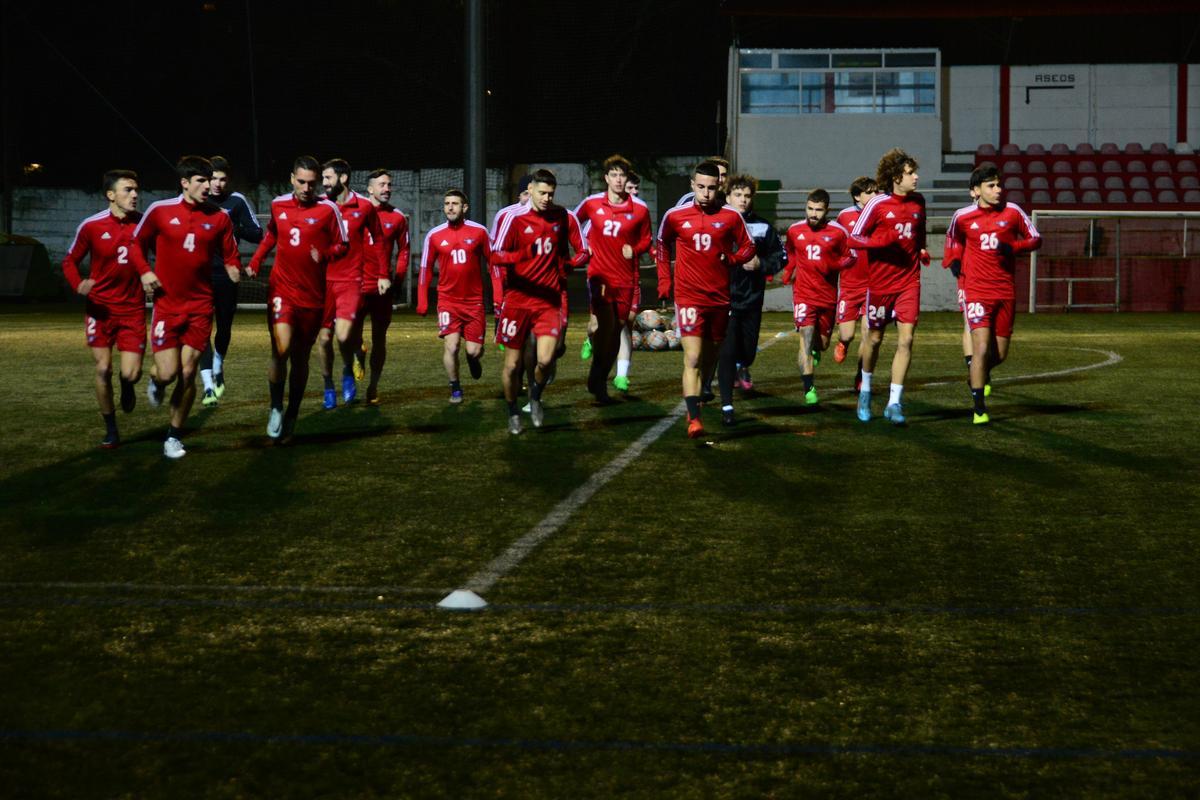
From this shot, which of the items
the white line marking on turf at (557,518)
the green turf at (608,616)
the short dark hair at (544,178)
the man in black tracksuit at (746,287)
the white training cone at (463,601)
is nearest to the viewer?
the green turf at (608,616)

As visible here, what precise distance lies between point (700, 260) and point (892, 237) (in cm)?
173

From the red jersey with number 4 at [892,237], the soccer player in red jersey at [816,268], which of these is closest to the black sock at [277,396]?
the red jersey with number 4 at [892,237]

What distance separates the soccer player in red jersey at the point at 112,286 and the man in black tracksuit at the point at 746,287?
14.3 ft

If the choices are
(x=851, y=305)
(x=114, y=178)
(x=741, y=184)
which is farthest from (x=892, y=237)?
(x=114, y=178)

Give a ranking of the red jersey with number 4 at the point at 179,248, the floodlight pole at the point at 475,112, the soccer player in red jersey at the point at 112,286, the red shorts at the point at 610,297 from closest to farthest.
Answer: the red jersey with number 4 at the point at 179,248 → the soccer player in red jersey at the point at 112,286 → the red shorts at the point at 610,297 → the floodlight pole at the point at 475,112

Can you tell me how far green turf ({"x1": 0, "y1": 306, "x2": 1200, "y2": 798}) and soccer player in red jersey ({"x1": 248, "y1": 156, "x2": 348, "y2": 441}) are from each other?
0.43 metres

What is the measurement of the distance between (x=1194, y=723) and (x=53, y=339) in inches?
755

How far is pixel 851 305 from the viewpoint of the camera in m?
12.9

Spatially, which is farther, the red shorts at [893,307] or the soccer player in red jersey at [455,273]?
the soccer player in red jersey at [455,273]

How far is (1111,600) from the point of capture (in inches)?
209

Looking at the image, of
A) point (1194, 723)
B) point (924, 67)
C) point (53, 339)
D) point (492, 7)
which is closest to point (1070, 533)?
point (1194, 723)

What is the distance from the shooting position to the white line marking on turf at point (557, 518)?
18.8 ft

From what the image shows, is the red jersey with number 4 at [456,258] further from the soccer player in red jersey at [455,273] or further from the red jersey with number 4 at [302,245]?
the red jersey with number 4 at [302,245]

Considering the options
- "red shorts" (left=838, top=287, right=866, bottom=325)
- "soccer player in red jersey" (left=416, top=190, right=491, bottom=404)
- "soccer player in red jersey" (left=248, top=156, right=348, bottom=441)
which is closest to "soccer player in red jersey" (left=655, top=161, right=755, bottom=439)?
"soccer player in red jersey" (left=248, top=156, right=348, bottom=441)
